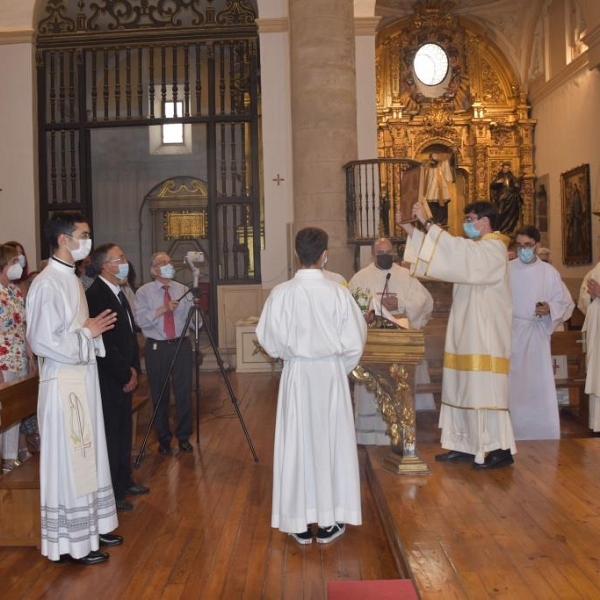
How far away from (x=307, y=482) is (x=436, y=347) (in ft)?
14.7

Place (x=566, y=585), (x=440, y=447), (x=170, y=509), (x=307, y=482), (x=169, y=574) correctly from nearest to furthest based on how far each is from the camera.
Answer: (x=566, y=585) → (x=169, y=574) → (x=307, y=482) → (x=170, y=509) → (x=440, y=447)

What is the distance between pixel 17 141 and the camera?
13.0 metres

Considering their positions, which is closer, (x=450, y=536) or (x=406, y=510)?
(x=450, y=536)

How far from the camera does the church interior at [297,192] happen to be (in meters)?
4.24

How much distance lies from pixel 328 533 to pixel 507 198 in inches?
547

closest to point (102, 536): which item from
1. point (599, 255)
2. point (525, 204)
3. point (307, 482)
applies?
point (307, 482)

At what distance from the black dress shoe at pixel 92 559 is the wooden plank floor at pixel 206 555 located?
0.04 m

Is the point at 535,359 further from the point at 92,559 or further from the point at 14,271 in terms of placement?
the point at 14,271

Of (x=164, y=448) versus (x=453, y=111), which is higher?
(x=453, y=111)

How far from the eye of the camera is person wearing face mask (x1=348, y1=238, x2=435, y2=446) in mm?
6809

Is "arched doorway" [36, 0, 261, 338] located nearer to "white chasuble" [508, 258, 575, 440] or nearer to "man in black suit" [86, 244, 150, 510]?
"white chasuble" [508, 258, 575, 440]

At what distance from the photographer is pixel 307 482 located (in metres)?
4.47

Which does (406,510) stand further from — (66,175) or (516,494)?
(66,175)

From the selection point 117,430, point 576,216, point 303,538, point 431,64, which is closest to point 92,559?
point 117,430
